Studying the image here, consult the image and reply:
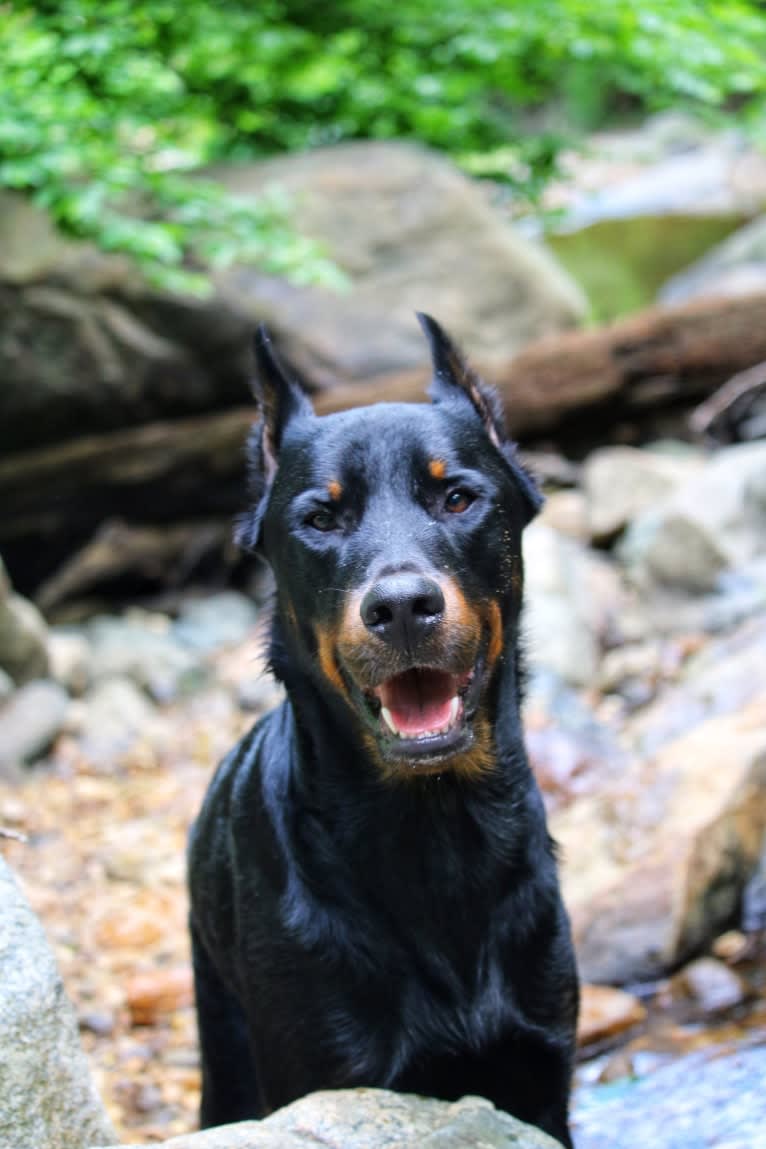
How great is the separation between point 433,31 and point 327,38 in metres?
0.84

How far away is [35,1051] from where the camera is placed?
2627mm

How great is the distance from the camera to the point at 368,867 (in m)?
3.03

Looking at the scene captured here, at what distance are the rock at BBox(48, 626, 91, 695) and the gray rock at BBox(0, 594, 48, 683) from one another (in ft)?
0.61

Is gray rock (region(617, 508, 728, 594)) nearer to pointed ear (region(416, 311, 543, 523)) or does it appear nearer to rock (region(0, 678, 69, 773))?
rock (region(0, 678, 69, 773))

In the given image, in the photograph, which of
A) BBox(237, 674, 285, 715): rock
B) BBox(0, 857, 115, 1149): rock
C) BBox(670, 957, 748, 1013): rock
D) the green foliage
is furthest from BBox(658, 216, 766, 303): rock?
BBox(0, 857, 115, 1149): rock

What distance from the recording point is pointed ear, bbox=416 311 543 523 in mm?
3359

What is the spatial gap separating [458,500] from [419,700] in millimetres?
475

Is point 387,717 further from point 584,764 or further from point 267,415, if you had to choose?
point 584,764

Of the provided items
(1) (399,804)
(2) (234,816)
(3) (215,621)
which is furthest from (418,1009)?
(3) (215,621)

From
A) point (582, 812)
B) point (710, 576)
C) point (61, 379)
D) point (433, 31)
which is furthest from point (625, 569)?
point (433, 31)

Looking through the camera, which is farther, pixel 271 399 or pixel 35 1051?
pixel 271 399

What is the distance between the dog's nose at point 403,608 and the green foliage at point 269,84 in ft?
14.2

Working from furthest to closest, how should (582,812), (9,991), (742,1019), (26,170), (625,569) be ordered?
1. (625,569)
2. (26,170)
3. (582,812)
4. (742,1019)
5. (9,991)

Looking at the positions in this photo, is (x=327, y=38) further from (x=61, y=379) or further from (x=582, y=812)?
(x=582, y=812)
